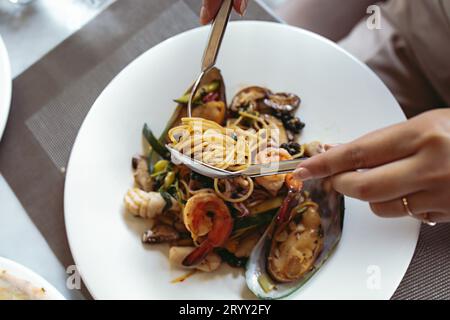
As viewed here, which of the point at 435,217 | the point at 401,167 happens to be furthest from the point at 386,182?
the point at 435,217

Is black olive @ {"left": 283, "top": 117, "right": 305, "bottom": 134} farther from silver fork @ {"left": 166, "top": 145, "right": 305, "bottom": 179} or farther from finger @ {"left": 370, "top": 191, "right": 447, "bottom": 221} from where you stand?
finger @ {"left": 370, "top": 191, "right": 447, "bottom": 221}

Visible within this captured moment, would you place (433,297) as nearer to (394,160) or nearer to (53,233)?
(394,160)

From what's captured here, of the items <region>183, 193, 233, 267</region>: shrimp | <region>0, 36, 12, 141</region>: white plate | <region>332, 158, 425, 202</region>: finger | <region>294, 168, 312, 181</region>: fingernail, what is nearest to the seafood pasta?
<region>183, 193, 233, 267</region>: shrimp
